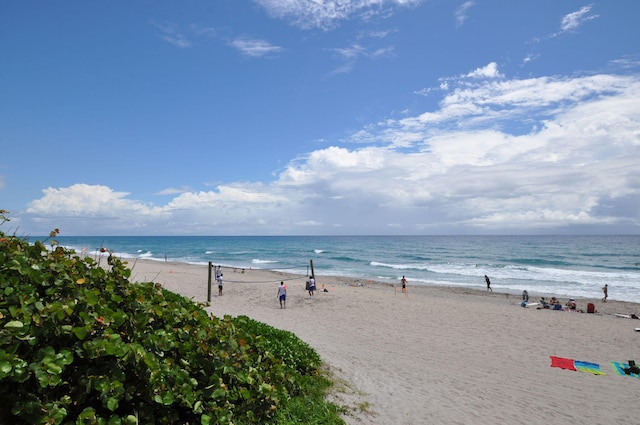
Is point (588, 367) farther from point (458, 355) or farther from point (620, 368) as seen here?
point (458, 355)

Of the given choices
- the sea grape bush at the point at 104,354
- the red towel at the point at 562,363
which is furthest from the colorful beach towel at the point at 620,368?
the sea grape bush at the point at 104,354

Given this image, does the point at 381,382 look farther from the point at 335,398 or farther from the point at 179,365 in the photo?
the point at 179,365

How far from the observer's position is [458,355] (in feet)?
41.4

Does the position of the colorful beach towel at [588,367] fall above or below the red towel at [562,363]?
below

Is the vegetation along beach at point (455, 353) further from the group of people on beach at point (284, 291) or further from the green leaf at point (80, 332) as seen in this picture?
the green leaf at point (80, 332)

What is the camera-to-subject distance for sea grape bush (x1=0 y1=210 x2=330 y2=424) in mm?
A: 2533

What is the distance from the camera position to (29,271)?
9.62 feet

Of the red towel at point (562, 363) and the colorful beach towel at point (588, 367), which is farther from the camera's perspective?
the red towel at point (562, 363)

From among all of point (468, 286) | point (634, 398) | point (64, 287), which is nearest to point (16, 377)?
point (64, 287)

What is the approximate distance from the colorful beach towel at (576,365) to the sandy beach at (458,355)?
9.7 inches

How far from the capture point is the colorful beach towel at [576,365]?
1150cm

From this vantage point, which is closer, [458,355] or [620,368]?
[620,368]

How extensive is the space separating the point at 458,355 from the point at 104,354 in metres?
12.3

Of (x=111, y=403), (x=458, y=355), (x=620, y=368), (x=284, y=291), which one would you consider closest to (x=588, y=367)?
(x=620, y=368)
